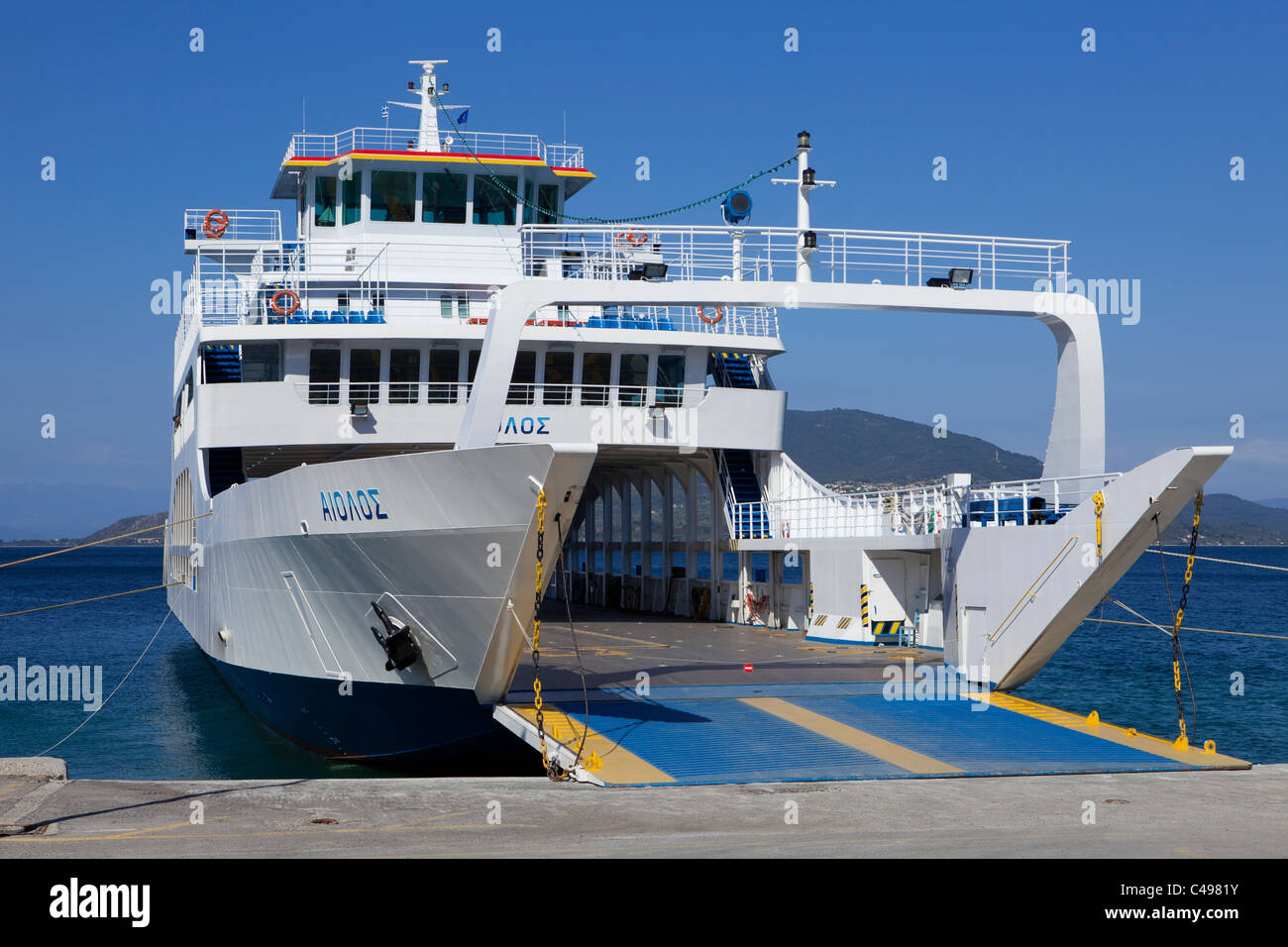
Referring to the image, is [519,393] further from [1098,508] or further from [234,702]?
[1098,508]

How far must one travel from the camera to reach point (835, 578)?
19.2 meters

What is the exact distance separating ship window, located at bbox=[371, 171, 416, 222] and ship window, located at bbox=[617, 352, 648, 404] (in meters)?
4.64

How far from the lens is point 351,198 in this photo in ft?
71.2

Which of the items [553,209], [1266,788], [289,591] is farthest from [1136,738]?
[553,209]

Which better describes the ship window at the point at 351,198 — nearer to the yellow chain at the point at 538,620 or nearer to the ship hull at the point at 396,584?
the ship hull at the point at 396,584

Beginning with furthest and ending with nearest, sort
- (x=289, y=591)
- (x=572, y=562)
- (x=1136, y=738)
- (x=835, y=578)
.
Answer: (x=572, y=562) < (x=835, y=578) < (x=289, y=591) < (x=1136, y=738)

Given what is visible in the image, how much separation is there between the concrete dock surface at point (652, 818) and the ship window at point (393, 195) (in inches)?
538

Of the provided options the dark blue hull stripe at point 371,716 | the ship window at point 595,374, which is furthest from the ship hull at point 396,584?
the ship window at point 595,374

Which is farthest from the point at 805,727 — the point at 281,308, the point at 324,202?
the point at 324,202

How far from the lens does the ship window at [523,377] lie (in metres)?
19.7

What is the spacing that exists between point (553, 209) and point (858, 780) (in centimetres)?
1571
